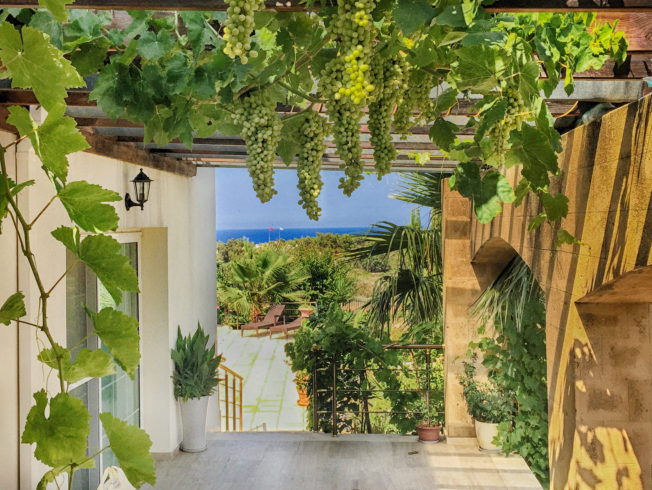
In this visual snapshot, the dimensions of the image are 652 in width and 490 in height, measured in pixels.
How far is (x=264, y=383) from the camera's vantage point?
16.3 metres

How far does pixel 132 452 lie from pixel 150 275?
5420 millimetres

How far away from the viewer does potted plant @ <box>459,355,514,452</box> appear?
602 centimetres

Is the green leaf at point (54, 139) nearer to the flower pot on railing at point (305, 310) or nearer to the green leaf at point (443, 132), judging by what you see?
the green leaf at point (443, 132)

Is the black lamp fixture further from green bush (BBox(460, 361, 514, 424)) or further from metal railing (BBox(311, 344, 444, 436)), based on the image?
green bush (BBox(460, 361, 514, 424))

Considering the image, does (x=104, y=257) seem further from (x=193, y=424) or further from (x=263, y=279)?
(x=263, y=279)

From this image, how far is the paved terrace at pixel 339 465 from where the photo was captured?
5340mm

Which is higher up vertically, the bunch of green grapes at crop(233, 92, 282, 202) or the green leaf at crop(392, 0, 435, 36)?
the green leaf at crop(392, 0, 435, 36)

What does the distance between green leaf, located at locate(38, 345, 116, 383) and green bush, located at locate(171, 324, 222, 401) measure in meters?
5.42

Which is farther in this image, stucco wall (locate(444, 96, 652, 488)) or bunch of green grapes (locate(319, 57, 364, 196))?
stucco wall (locate(444, 96, 652, 488))

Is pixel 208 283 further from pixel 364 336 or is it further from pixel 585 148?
pixel 585 148

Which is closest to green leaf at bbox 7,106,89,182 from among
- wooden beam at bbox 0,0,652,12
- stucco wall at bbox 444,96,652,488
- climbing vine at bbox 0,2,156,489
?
climbing vine at bbox 0,2,156,489

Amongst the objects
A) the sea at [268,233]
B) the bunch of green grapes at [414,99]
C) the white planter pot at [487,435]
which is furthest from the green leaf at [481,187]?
the sea at [268,233]

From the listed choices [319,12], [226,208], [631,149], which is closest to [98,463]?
[631,149]

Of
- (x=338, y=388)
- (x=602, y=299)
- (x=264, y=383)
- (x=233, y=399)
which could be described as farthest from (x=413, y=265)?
(x=264, y=383)
